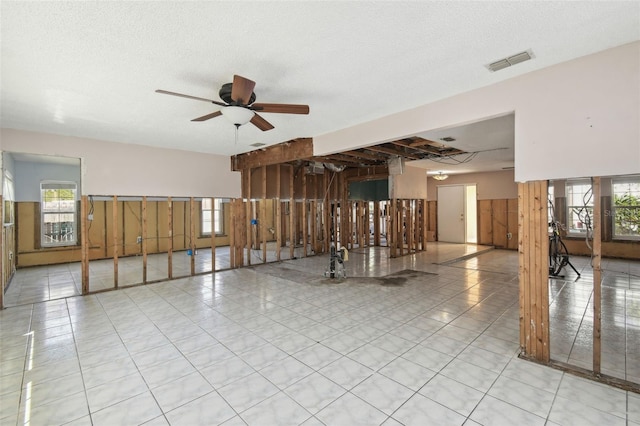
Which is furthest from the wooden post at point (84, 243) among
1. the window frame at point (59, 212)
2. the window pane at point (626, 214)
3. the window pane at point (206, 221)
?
the window pane at point (626, 214)

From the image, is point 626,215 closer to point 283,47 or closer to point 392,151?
point 392,151

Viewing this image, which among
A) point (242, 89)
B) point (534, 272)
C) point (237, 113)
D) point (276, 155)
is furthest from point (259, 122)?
point (534, 272)

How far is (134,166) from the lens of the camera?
19.8 ft

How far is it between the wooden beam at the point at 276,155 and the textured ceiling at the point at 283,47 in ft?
6.66

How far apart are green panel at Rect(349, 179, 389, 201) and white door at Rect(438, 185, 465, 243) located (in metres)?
4.21

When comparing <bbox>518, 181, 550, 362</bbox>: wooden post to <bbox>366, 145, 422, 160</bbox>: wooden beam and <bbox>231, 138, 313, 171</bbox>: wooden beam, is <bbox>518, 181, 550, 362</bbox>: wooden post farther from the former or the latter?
<bbox>231, 138, 313, 171</bbox>: wooden beam

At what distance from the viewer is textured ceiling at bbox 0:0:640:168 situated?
81.6 inches

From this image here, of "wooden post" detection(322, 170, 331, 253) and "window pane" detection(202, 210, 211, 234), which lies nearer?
"wooden post" detection(322, 170, 331, 253)

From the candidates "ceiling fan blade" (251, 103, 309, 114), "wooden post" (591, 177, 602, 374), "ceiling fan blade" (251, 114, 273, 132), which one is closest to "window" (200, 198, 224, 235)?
"ceiling fan blade" (251, 114, 273, 132)

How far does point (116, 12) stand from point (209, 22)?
63 cm

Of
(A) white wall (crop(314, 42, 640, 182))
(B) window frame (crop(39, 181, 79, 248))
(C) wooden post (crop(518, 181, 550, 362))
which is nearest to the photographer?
(A) white wall (crop(314, 42, 640, 182))

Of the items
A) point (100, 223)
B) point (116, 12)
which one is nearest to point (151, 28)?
point (116, 12)

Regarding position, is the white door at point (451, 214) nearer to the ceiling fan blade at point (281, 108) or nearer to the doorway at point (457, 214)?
the doorway at point (457, 214)

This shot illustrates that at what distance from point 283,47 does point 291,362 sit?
296cm
